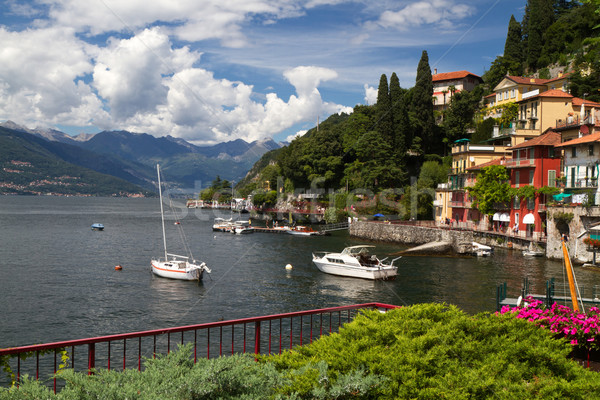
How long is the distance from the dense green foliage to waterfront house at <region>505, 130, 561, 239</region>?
5134 cm

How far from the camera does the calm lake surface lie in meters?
29.8

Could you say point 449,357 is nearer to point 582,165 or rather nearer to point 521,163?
point 582,165

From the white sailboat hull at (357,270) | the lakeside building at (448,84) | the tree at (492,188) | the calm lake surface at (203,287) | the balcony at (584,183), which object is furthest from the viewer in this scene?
the lakeside building at (448,84)

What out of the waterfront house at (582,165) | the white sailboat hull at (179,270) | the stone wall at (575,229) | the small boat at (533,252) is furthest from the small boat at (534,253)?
the white sailboat hull at (179,270)

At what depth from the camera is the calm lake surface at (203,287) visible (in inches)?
1172

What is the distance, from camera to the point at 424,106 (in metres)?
90.2

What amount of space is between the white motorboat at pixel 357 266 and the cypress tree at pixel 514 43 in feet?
233

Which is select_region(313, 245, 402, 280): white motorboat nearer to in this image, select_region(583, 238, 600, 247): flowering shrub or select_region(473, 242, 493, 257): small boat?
select_region(473, 242, 493, 257): small boat

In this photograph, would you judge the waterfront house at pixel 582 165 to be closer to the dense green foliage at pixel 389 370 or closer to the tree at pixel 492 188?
the tree at pixel 492 188

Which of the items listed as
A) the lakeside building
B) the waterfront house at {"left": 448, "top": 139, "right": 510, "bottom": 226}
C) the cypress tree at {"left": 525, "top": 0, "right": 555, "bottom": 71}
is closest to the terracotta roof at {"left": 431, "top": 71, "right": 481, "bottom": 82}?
the lakeside building

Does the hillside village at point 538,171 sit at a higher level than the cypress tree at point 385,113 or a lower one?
lower

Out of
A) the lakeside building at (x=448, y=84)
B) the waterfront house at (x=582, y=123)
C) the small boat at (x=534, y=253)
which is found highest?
the lakeside building at (x=448, y=84)

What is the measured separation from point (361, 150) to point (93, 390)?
285 feet

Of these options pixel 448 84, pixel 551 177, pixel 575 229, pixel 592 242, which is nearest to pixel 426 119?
pixel 448 84
